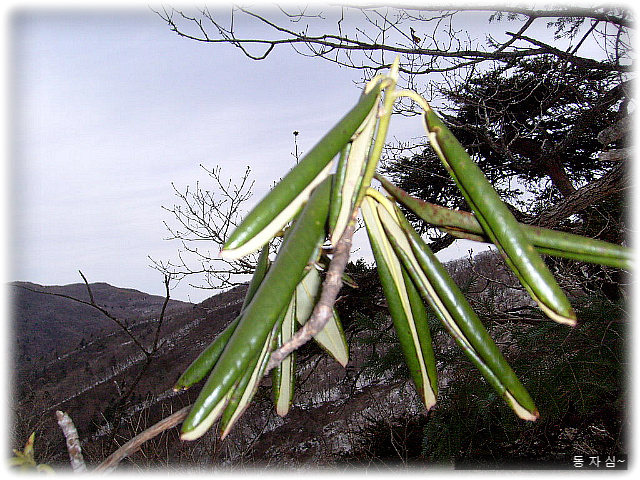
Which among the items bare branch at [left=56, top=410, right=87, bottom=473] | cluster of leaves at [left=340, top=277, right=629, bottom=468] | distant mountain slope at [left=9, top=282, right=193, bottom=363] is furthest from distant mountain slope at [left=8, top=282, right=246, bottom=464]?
bare branch at [left=56, top=410, right=87, bottom=473]

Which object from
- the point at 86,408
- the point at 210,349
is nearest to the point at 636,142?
the point at 210,349

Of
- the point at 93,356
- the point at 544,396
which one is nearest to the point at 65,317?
the point at 93,356

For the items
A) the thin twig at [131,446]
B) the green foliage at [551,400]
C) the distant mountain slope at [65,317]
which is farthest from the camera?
the distant mountain slope at [65,317]

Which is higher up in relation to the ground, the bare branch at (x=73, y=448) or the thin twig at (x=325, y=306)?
the thin twig at (x=325, y=306)

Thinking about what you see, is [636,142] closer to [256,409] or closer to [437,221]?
[437,221]

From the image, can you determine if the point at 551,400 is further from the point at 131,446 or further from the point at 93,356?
the point at 93,356

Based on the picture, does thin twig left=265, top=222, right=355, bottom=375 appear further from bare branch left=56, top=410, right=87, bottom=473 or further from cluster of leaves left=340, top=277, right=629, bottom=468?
cluster of leaves left=340, top=277, right=629, bottom=468

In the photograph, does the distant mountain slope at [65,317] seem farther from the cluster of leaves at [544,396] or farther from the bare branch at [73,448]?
the bare branch at [73,448]

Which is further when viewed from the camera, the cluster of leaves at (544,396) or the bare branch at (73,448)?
the cluster of leaves at (544,396)

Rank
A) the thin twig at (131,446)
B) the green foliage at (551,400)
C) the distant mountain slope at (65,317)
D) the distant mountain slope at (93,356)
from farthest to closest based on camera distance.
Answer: the distant mountain slope at (65,317) < the distant mountain slope at (93,356) < the green foliage at (551,400) < the thin twig at (131,446)

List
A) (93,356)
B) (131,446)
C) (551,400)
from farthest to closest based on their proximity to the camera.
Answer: (93,356) < (551,400) < (131,446)

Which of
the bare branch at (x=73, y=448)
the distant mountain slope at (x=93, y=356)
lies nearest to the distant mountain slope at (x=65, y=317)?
the distant mountain slope at (x=93, y=356)
